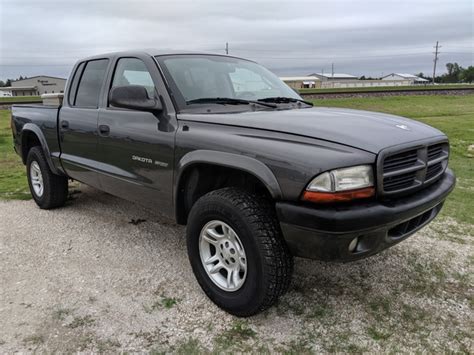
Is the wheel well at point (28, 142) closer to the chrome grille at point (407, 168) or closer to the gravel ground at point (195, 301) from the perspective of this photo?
the gravel ground at point (195, 301)

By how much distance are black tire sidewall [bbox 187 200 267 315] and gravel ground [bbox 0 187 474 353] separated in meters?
0.13

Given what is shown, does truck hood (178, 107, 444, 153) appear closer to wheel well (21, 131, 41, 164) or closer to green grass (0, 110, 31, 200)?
wheel well (21, 131, 41, 164)

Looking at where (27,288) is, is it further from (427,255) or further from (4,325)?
(427,255)

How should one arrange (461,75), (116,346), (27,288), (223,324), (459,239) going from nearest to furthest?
(116,346) < (223,324) < (27,288) < (459,239) < (461,75)

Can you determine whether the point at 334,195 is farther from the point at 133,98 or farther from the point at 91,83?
the point at 91,83

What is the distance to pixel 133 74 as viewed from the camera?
3928mm

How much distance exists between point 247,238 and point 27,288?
195 centimetres

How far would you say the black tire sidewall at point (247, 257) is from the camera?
270 cm

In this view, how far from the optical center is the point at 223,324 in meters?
2.90

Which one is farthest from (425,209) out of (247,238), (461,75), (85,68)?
(461,75)

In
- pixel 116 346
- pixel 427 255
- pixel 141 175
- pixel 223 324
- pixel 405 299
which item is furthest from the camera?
pixel 427 255

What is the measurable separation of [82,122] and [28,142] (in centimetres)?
184

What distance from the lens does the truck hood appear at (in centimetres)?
261

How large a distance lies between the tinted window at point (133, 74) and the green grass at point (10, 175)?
3003mm
